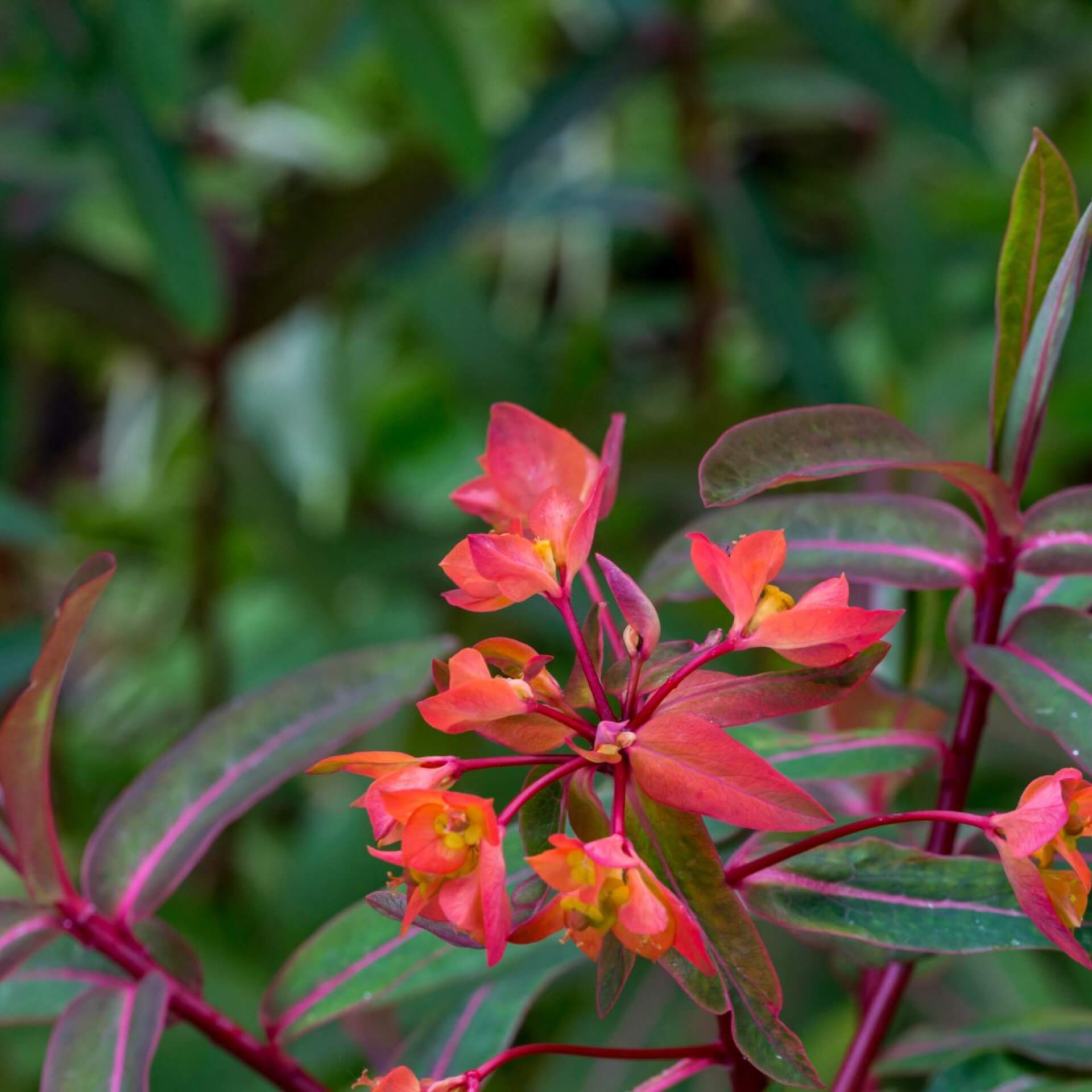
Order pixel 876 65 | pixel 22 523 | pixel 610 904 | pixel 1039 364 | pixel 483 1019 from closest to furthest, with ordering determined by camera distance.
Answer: pixel 610 904 < pixel 1039 364 < pixel 483 1019 < pixel 22 523 < pixel 876 65

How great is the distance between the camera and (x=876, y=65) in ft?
4.27

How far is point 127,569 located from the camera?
1.87 meters

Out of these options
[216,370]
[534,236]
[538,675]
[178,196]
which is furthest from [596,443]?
[538,675]

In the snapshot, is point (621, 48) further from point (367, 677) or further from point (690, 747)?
point (690, 747)

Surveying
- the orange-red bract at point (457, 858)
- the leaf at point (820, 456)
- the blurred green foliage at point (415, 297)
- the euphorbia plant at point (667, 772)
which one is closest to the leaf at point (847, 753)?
the euphorbia plant at point (667, 772)

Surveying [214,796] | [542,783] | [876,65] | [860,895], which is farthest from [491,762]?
[876,65]

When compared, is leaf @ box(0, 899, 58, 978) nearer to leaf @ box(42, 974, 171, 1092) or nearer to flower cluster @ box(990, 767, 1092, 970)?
leaf @ box(42, 974, 171, 1092)

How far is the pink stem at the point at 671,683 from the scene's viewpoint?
0.34 m

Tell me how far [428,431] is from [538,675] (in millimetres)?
1841

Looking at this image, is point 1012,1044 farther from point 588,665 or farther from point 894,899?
point 588,665

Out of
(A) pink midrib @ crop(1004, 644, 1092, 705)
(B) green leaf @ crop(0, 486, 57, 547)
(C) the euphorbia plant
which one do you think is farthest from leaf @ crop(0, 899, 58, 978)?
(B) green leaf @ crop(0, 486, 57, 547)

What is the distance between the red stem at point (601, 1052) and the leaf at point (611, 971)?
37mm

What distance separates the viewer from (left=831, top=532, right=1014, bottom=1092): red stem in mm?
449

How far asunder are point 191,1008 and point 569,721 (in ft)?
0.74
